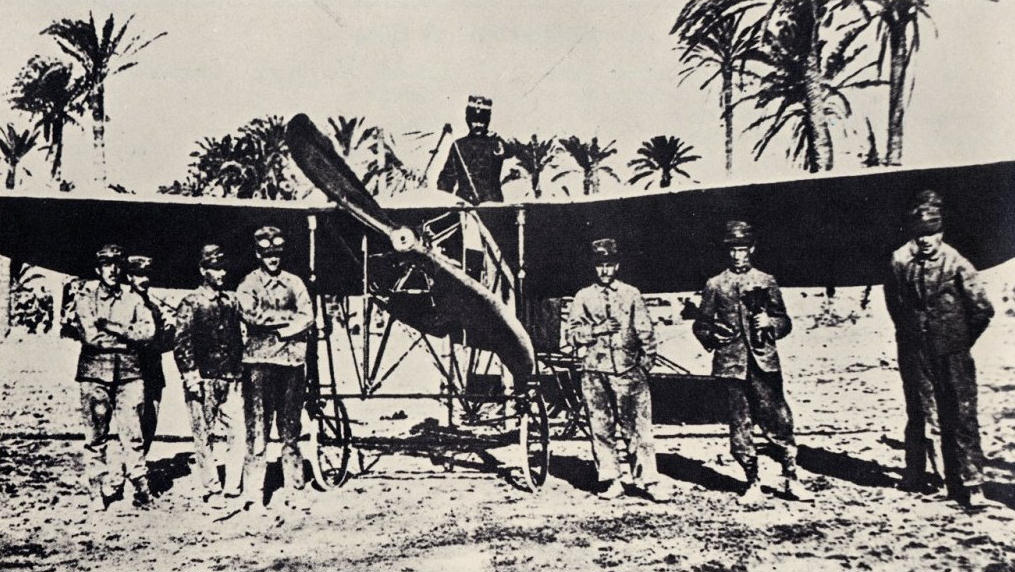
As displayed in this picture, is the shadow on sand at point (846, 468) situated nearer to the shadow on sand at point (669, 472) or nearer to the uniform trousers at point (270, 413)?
the shadow on sand at point (669, 472)

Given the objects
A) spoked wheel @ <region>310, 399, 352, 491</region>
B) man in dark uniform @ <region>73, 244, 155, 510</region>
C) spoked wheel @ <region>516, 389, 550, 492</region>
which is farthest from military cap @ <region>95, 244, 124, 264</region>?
spoked wheel @ <region>516, 389, 550, 492</region>

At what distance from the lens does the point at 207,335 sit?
6.53 metres

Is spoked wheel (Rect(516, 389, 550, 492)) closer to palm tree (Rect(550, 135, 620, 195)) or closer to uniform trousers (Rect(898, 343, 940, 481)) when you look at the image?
uniform trousers (Rect(898, 343, 940, 481))

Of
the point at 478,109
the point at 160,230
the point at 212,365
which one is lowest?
the point at 212,365

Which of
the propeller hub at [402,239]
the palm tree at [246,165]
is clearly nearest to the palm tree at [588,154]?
the palm tree at [246,165]

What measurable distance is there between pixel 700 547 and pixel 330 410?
8.89 metres

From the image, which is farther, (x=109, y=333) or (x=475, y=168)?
(x=475, y=168)

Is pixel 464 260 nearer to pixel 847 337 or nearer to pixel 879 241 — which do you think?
pixel 879 241

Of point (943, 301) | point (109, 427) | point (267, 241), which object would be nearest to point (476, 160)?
point (267, 241)

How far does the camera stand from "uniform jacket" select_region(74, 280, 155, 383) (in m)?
6.35

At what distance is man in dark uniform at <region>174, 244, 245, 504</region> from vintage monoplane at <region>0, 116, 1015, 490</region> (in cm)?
71

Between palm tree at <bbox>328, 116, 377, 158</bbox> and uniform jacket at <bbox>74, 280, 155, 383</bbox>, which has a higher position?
palm tree at <bbox>328, 116, 377, 158</bbox>

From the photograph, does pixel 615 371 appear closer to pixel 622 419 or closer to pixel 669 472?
pixel 622 419

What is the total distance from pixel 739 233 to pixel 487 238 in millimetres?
2340
